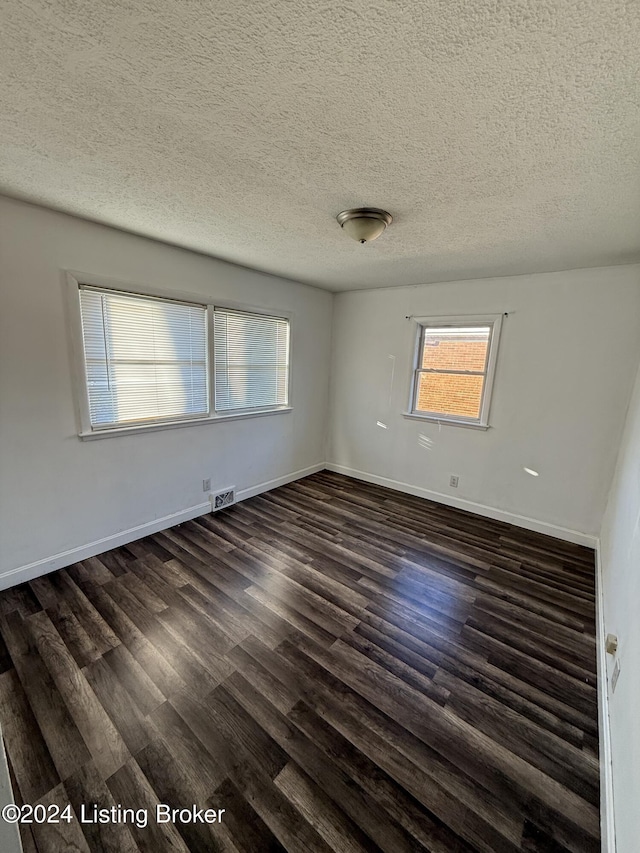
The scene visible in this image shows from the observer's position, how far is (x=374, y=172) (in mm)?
1560

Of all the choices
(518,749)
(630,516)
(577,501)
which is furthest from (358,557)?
(577,501)

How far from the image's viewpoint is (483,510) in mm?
3680

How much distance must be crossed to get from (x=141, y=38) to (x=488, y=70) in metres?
0.99

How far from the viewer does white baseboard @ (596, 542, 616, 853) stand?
116cm

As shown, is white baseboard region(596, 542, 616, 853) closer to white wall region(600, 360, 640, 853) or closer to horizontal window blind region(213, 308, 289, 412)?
white wall region(600, 360, 640, 853)

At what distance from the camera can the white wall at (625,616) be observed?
1071mm

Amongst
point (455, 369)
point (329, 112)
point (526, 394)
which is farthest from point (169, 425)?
point (526, 394)

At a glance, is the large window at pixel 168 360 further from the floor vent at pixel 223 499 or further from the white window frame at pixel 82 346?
the floor vent at pixel 223 499

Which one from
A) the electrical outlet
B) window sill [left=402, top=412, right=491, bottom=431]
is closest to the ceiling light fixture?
window sill [left=402, top=412, right=491, bottom=431]

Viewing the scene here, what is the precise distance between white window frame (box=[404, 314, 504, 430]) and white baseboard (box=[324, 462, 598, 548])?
2.87ft

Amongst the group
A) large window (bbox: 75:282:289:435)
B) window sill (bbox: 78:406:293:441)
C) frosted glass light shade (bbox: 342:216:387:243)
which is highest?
frosted glass light shade (bbox: 342:216:387:243)

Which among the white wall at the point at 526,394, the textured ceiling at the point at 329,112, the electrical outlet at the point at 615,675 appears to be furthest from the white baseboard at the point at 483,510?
the textured ceiling at the point at 329,112

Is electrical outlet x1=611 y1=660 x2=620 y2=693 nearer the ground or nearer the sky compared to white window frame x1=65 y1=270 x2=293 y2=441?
nearer the ground

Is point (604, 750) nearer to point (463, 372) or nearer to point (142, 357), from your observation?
point (463, 372)
